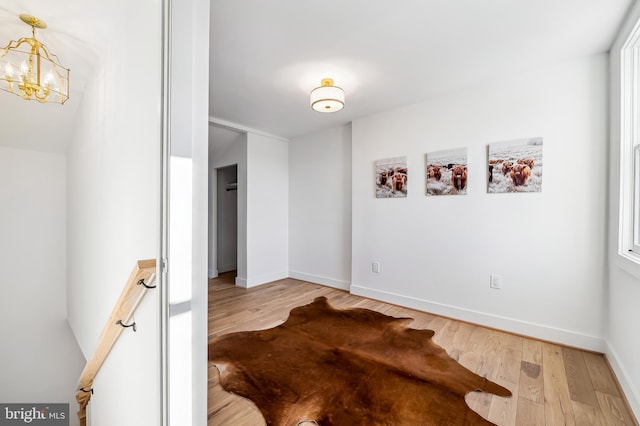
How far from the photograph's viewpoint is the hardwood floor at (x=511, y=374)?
4.82 feet

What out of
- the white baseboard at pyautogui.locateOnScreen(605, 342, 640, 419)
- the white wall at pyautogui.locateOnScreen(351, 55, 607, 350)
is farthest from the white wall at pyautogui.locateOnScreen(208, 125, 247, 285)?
the white baseboard at pyautogui.locateOnScreen(605, 342, 640, 419)

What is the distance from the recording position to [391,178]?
330 cm

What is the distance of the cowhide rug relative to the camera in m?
1.48

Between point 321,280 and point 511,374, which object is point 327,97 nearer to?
point 511,374

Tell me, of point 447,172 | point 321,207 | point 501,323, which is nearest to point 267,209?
point 321,207

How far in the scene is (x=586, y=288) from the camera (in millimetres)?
2170

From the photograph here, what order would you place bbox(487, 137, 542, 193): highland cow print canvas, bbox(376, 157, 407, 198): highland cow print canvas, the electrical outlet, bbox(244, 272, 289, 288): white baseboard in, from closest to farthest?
bbox(487, 137, 542, 193): highland cow print canvas < the electrical outlet < bbox(376, 157, 407, 198): highland cow print canvas < bbox(244, 272, 289, 288): white baseboard

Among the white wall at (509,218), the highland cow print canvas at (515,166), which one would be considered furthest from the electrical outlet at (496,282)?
the highland cow print canvas at (515,166)

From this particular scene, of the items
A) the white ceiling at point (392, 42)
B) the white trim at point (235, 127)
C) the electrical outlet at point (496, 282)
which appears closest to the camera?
the white ceiling at point (392, 42)

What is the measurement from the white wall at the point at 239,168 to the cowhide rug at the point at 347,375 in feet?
5.85

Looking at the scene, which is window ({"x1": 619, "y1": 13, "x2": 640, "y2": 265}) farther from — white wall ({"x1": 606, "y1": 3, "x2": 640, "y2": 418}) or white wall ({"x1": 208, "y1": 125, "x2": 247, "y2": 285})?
white wall ({"x1": 208, "y1": 125, "x2": 247, "y2": 285})

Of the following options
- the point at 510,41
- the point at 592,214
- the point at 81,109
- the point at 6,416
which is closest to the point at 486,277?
the point at 592,214

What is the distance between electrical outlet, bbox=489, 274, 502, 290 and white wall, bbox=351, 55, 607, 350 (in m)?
0.04

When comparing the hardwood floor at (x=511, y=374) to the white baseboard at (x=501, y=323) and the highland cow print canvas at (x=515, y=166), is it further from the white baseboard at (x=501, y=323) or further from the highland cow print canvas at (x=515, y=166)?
the highland cow print canvas at (x=515, y=166)
